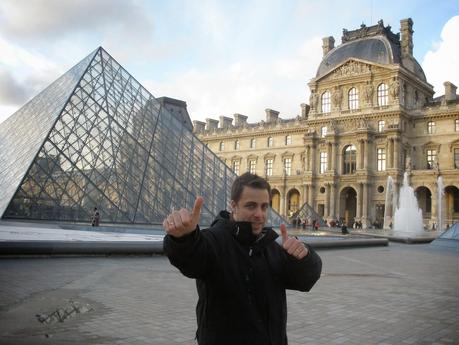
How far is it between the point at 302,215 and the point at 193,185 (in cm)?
1382

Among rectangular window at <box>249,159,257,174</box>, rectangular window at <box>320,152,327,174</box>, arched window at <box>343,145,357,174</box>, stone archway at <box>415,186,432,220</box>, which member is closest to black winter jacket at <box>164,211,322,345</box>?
stone archway at <box>415,186,432,220</box>

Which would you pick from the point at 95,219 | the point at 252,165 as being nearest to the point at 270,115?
the point at 252,165

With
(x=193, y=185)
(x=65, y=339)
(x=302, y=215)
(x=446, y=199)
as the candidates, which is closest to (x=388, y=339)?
(x=65, y=339)

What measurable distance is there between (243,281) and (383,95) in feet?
151

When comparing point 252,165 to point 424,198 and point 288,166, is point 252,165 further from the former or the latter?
point 424,198

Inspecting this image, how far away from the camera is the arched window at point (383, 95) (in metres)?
45.0

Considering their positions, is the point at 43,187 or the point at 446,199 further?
the point at 446,199

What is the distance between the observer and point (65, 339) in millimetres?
4219

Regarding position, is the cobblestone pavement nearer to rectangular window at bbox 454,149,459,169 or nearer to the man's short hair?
the man's short hair

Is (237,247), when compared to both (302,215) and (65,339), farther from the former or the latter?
(302,215)

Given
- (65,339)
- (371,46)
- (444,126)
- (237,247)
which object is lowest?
(65,339)

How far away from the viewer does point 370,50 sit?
47406 mm

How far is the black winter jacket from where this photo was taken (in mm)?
2084

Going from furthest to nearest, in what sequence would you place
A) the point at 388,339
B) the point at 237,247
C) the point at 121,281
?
the point at 121,281 → the point at 388,339 → the point at 237,247
